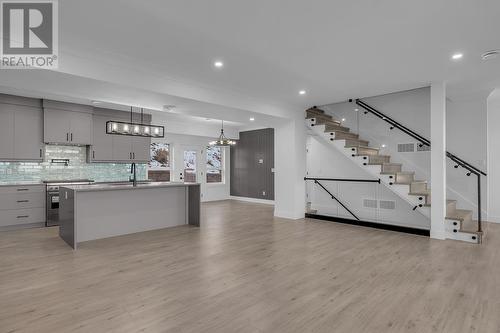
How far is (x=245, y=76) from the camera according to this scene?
492 centimetres

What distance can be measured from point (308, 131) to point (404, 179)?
2702 mm

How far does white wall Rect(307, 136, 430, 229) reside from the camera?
20.1 ft

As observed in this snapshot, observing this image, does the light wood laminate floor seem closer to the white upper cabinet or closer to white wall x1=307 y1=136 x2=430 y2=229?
white wall x1=307 y1=136 x2=430 y2=229

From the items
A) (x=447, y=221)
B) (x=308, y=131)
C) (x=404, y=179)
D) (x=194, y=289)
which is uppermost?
(x=308, y=131)

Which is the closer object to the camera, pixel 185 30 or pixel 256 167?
pixel 185 30

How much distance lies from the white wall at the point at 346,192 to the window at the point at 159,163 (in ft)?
16.5

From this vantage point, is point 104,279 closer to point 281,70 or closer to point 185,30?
point 185,30

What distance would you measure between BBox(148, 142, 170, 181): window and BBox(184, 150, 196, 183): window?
689 mm

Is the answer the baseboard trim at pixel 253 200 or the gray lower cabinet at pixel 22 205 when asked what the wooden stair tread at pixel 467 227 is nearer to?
the baseboard trim at pixel 253 200

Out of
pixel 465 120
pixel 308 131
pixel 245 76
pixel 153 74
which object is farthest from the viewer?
pixel 308 131

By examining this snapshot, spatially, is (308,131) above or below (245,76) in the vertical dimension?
below

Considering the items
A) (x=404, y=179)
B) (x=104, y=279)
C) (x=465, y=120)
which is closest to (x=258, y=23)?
(x=104, y=279)

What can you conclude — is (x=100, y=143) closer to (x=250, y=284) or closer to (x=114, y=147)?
(x=114, y=147)

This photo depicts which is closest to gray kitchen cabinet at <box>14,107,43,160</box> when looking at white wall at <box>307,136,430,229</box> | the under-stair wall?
white wall at <box>307,136,430,229</box>
